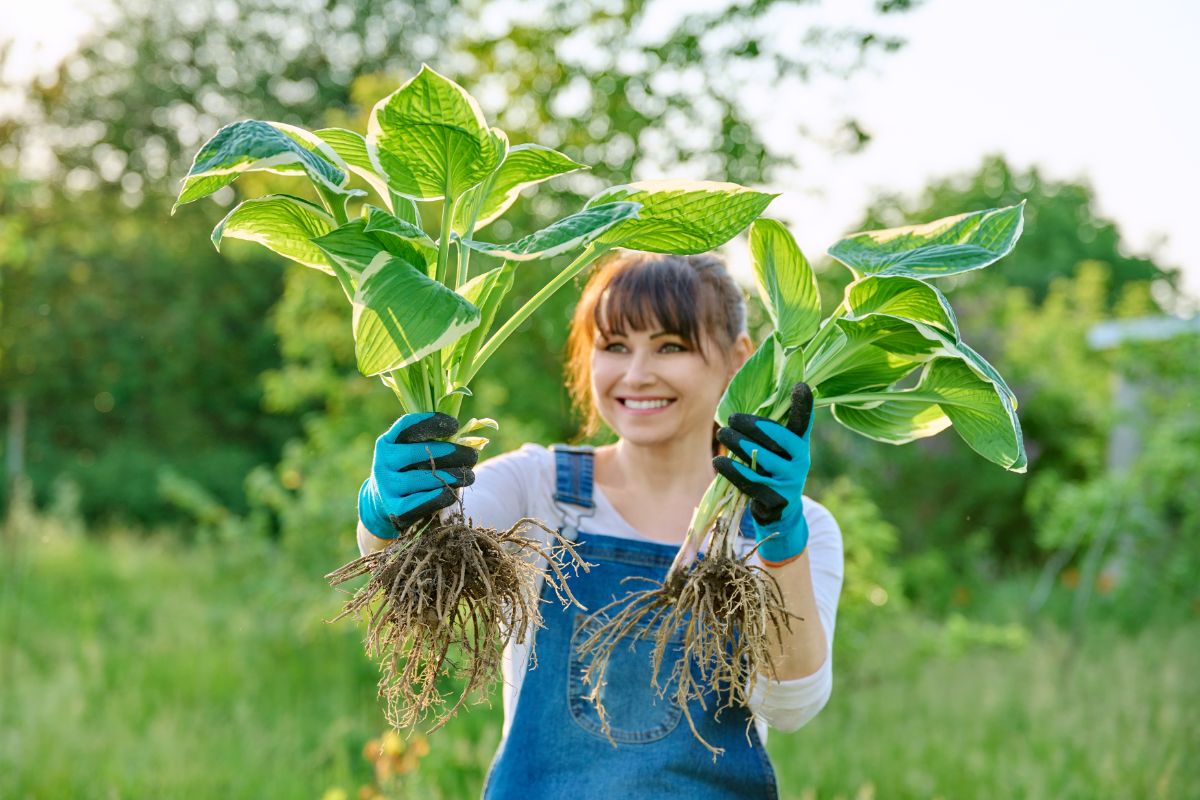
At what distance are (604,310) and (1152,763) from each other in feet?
9.64

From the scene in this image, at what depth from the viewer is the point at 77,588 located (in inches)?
241

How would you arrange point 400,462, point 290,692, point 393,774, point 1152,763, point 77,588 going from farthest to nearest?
point 77,588 → point 290,692 → point 1152,763 → point 393,774 → point 400,462

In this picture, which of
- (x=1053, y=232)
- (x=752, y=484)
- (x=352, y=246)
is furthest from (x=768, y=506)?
(x=1053, y=232)

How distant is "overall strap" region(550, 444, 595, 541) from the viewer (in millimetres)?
1878

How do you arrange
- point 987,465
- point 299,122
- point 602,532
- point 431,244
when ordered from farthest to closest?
point 299,122 → point 987,465 → point 602,532 → point 431,244

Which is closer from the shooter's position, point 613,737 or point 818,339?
point 818,339

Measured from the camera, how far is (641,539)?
188cm

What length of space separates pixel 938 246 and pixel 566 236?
0.51m

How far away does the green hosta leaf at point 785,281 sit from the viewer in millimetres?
1419

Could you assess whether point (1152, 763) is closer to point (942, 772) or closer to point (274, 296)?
point (942, 772)

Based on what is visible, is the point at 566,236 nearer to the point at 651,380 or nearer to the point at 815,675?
the point at 651,380

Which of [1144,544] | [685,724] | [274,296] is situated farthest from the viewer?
[274,296]

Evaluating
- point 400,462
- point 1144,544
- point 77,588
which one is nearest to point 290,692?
point 77,588

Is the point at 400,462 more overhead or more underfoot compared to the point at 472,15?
more underfoot
